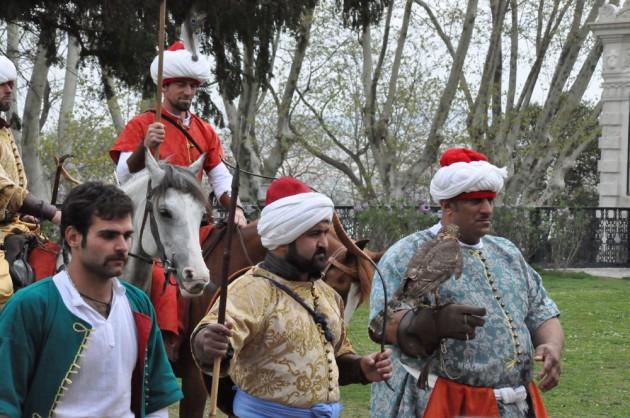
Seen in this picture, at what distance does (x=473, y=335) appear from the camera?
191 inches

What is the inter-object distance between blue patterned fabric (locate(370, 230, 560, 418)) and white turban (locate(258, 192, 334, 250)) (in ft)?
2.08

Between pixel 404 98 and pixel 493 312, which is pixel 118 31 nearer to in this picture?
pixel 493 312

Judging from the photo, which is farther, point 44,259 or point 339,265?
point 339,265

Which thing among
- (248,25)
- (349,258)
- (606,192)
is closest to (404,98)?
(606,192)

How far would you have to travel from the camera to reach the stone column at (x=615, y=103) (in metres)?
27.9

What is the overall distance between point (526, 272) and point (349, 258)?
118 inches

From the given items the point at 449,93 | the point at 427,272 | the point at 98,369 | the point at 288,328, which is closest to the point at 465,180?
the point at 427,272

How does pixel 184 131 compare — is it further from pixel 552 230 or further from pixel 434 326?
pixel 552 230

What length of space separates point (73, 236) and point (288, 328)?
89cm

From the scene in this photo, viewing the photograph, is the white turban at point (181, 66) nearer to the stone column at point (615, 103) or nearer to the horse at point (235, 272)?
the horse at point (235, 272)

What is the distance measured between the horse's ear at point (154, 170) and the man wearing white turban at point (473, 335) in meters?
1.84

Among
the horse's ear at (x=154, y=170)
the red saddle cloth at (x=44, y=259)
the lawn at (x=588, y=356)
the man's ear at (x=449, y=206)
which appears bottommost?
the lawn at (x=588, y=356)

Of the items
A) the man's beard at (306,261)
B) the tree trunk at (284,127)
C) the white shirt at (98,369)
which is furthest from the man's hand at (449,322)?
the tree trunk at (284,127)

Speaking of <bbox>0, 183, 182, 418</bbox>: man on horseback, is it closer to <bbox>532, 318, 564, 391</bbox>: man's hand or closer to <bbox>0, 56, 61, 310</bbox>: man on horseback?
<bbox>532, 318, 564, 391</bbox>: man's hand
